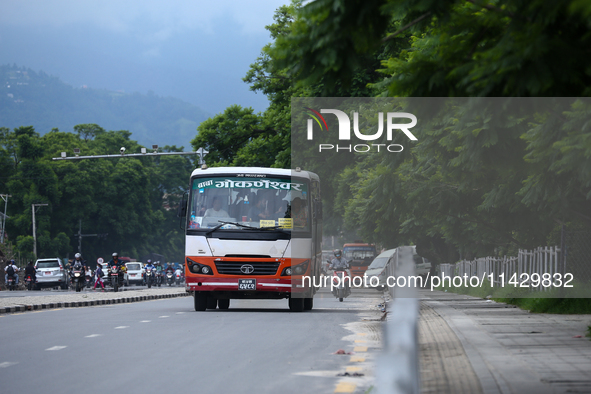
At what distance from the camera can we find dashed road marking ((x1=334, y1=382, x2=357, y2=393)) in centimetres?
749

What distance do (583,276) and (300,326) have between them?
7.11 metres

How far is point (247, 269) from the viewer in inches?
709

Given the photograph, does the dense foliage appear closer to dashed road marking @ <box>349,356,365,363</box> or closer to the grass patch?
the grass patch

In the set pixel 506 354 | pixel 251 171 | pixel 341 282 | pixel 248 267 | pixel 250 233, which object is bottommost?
pixel 341 282

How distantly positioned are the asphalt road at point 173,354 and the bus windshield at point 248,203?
8.49 ft

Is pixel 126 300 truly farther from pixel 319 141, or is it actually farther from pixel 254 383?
pixel 254 383

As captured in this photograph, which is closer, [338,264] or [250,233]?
[250,233]

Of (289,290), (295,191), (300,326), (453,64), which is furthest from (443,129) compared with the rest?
(453,64)

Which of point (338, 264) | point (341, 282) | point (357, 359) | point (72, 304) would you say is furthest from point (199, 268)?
point (338, 264)

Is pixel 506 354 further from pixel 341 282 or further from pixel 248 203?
pixel 341 282

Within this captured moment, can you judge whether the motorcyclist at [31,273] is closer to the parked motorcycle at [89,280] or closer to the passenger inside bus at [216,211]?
the parked motorcycle at [89,280]

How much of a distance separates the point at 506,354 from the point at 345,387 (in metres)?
2.50

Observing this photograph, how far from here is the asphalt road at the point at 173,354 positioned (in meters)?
7.85

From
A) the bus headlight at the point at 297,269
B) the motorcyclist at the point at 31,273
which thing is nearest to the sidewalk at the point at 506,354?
the bus headlight at the point at 297,269
